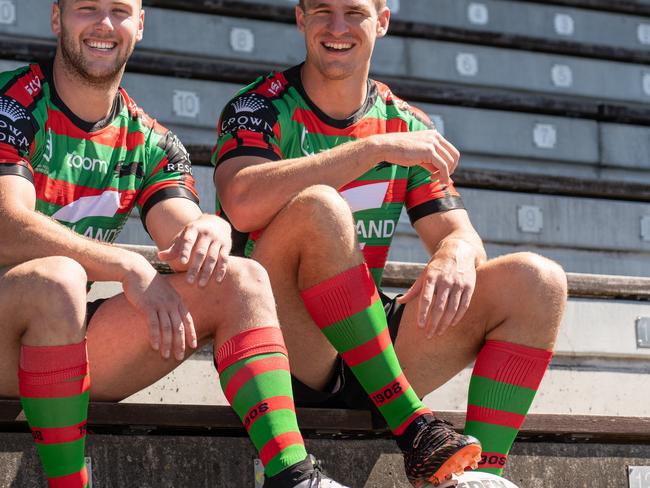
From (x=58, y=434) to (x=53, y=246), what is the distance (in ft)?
1.24

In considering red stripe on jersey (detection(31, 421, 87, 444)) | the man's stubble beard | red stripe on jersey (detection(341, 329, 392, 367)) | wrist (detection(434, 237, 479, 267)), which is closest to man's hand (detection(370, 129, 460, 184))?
wrist (detection(434, 237, 479, 267))

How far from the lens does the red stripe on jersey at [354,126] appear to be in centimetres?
260

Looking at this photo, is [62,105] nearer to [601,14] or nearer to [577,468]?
[577,468]

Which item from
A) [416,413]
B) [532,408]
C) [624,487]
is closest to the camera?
[416,413]

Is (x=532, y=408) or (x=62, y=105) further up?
(x=62, y=105)

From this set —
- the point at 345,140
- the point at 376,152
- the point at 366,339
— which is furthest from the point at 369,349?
the point at 345,140

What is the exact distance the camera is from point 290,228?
2.20m

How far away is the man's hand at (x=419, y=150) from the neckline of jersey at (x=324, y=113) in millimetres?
287

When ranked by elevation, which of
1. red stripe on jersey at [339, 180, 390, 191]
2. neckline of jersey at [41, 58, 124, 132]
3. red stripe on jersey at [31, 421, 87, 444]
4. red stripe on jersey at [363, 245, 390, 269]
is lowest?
red stripe on jersey at [31, 421, 87, 444]

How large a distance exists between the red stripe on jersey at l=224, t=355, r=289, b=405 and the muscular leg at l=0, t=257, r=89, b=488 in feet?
0.82

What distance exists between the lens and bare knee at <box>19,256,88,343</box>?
1902mm

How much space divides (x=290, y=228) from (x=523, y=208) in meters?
2.63

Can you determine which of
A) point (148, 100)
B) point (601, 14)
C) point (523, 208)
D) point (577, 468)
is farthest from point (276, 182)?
point (601, 14)

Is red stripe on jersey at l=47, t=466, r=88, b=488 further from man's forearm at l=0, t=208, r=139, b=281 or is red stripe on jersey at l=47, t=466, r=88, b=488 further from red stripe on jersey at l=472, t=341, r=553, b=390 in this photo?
red stripe on jersey at l=472, t=341, r=553, b=390
